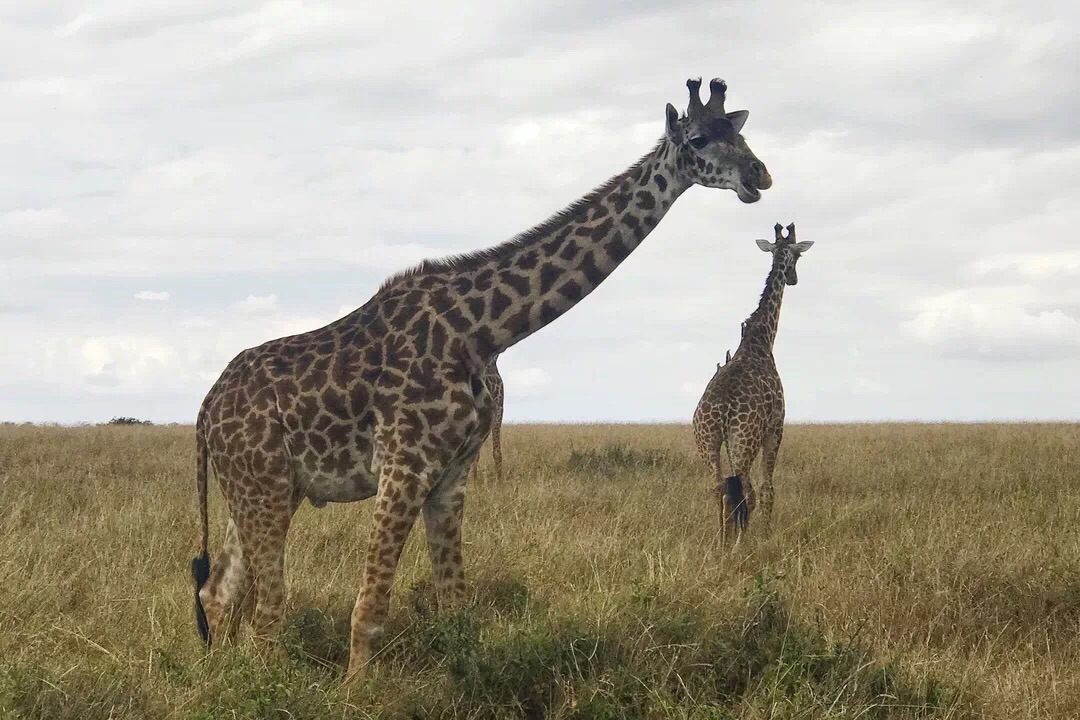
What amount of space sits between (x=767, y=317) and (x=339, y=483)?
690 centimetres

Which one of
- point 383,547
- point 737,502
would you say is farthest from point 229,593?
point 737,502

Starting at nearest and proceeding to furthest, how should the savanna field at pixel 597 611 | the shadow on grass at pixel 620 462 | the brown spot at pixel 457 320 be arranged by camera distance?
the savanna field at pixel 597 611
the brown spot at pixel 457 320
the shadow on grass at pixel 620 462

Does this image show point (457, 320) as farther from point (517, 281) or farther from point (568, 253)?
point (568, 253)

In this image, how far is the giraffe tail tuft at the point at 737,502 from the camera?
9.38 m

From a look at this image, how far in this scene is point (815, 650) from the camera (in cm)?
557

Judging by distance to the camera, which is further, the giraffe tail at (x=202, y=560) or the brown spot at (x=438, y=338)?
the giraffe tail at (x=202, y=560)

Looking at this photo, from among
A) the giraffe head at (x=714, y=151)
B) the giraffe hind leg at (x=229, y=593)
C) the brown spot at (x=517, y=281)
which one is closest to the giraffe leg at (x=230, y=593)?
the giraffe hind leg at (x=229, y=593)

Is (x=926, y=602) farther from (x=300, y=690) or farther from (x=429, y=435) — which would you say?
(x=300, y=690)

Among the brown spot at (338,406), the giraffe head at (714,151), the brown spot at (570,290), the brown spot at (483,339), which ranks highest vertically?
the giraffe head at (714,151)

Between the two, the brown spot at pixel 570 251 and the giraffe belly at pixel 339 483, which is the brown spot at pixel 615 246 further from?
the giraffe belly at pixel 339 483

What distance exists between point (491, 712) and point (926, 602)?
135 inches

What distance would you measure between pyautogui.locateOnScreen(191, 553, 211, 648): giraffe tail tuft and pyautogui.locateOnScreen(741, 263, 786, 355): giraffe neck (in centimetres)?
683

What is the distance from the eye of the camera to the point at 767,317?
11.7m

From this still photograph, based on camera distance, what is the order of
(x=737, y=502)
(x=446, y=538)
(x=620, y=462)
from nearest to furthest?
(x=446, y=538)
(x=737, y=502)
(x=620, y=462)
